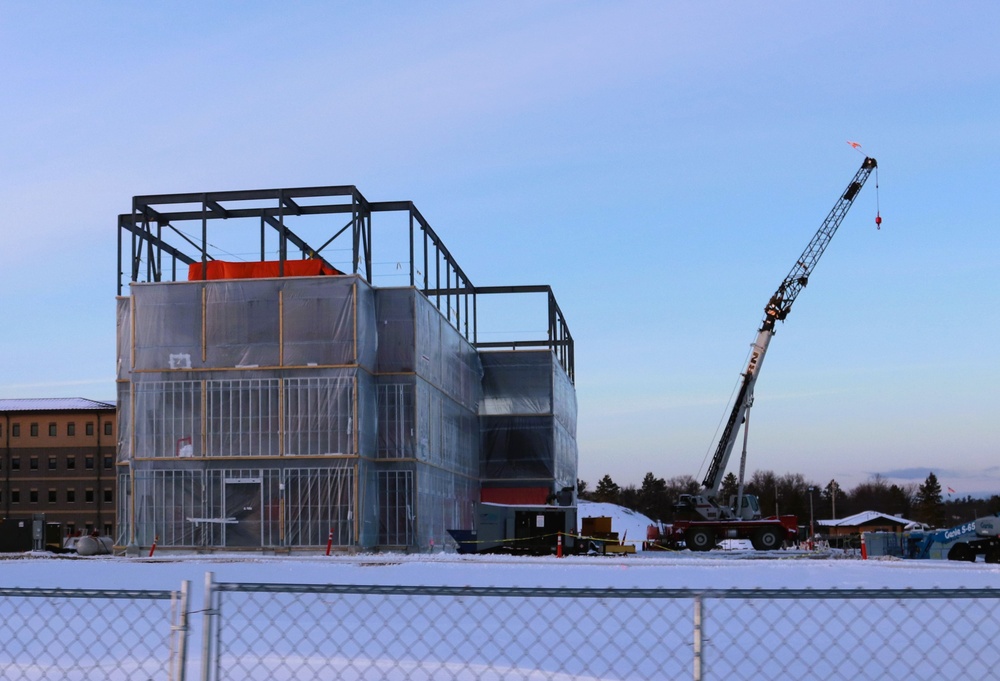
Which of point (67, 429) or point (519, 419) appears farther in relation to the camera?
point (67, 429)

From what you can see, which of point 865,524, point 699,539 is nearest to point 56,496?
point 699,539

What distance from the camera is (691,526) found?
53125 millimetres

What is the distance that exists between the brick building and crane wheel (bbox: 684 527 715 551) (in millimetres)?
66274

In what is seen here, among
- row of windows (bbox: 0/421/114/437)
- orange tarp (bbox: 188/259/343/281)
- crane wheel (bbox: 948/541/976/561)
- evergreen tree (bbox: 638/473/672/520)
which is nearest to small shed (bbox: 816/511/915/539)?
evergreen tree (bbox: 638/473/672/520)

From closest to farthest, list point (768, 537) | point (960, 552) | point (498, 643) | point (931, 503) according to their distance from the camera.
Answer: point (498, 643) → point (960, 552) → point (768, 537) → point (931, 503)

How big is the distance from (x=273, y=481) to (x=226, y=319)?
22.7 ft

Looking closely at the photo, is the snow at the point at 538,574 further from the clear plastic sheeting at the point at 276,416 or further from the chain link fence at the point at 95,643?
the clear plastic sheeting at the point at 276,416

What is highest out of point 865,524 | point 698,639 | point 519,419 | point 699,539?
point 519,419

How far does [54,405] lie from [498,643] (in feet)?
348

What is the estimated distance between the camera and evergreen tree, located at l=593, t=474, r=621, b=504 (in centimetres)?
19775

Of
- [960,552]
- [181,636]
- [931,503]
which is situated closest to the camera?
[181,636]

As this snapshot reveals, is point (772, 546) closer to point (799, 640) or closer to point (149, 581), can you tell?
point (149, 581)

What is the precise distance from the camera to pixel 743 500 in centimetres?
5606

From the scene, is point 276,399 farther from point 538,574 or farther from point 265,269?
→ point 538,574
